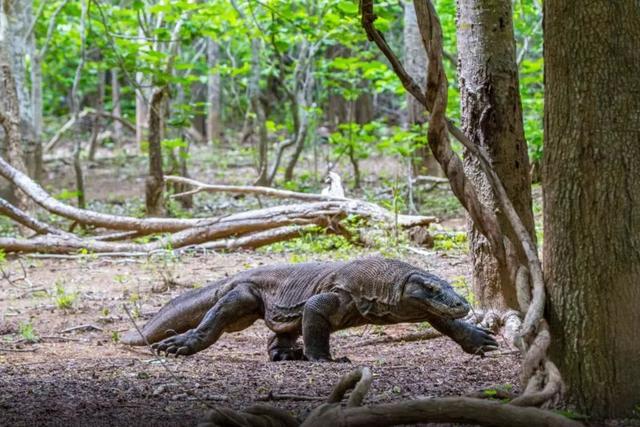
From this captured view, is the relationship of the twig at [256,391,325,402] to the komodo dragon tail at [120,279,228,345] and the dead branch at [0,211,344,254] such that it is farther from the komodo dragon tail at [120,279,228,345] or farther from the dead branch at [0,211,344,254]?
the dead branch at [0,211,344,254]

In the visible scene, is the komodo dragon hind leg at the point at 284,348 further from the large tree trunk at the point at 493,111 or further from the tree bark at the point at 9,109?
the tree bark at the point at 9,109

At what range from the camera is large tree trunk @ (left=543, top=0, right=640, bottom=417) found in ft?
9.86

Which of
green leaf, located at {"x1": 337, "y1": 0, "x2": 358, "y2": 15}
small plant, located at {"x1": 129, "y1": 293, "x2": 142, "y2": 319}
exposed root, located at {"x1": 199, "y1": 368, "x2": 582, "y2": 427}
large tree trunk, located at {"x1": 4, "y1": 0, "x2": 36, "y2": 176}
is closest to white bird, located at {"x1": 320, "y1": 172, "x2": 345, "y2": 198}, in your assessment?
green leaf, located at {"x1": 337, "y1": 0, "x2": 358, "y2": 15}

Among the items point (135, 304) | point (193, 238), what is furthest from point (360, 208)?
point (135, 304)

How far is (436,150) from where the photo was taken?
137 inches

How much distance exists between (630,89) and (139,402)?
7.61ft

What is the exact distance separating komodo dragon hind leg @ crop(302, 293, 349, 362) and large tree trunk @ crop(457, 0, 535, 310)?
37.6 inches

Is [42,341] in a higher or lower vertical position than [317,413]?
lower

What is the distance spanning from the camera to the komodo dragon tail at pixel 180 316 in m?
5.59

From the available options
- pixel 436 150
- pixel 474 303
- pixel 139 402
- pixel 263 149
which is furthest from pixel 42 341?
pixel 263 149

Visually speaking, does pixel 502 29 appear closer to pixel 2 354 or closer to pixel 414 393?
pixel 414 393

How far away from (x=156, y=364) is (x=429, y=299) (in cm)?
157

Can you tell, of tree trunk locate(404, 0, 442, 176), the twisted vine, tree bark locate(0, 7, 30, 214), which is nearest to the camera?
the twisted vine

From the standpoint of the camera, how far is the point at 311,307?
16.3 ft
